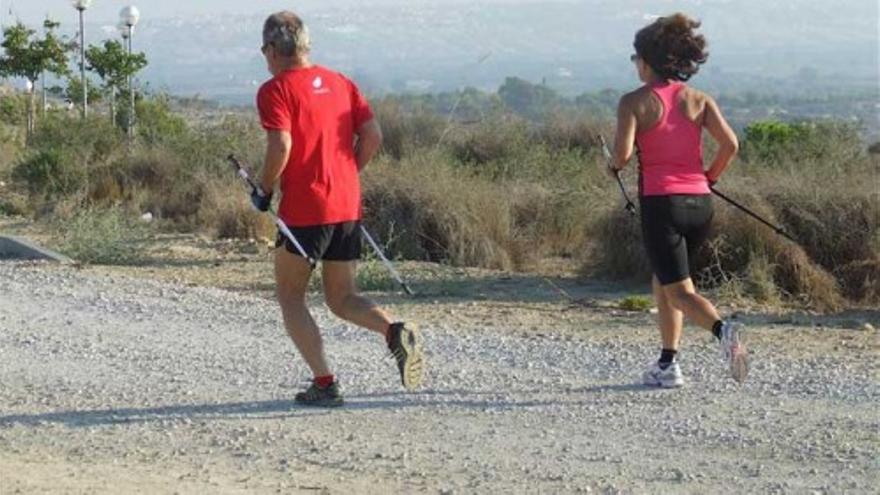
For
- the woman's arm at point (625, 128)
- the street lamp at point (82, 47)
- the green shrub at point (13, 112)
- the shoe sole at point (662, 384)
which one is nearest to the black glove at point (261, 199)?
the woman's arm at point (625, 128)

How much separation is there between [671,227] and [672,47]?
90 cm

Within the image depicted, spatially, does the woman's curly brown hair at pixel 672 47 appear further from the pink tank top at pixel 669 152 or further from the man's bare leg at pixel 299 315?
the man's bare leg at pixel 299 315

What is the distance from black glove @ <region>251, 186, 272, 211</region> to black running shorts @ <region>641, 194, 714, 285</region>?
1.89m

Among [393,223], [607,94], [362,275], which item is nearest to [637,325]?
[362,275]

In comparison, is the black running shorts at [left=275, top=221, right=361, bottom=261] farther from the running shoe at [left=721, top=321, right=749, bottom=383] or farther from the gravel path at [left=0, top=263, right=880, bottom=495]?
the running shoe at [left=721, top=321, right=749, bottom=383]

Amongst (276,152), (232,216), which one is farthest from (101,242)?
(276,152)

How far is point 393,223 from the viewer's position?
17.0m

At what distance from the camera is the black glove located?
776 cm

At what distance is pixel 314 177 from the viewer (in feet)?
25.4

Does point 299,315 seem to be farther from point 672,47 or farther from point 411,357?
point 672,47

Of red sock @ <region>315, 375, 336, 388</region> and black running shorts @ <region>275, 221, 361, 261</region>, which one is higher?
black running shorts @ <region>275, 221, 361, 261</region>

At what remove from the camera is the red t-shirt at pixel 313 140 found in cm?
765

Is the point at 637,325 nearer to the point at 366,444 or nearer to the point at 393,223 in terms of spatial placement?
the point at 366,444

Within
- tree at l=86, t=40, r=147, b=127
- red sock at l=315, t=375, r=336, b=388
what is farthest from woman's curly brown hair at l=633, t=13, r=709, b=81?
tree at l=86, t=40, r=147, b=127
